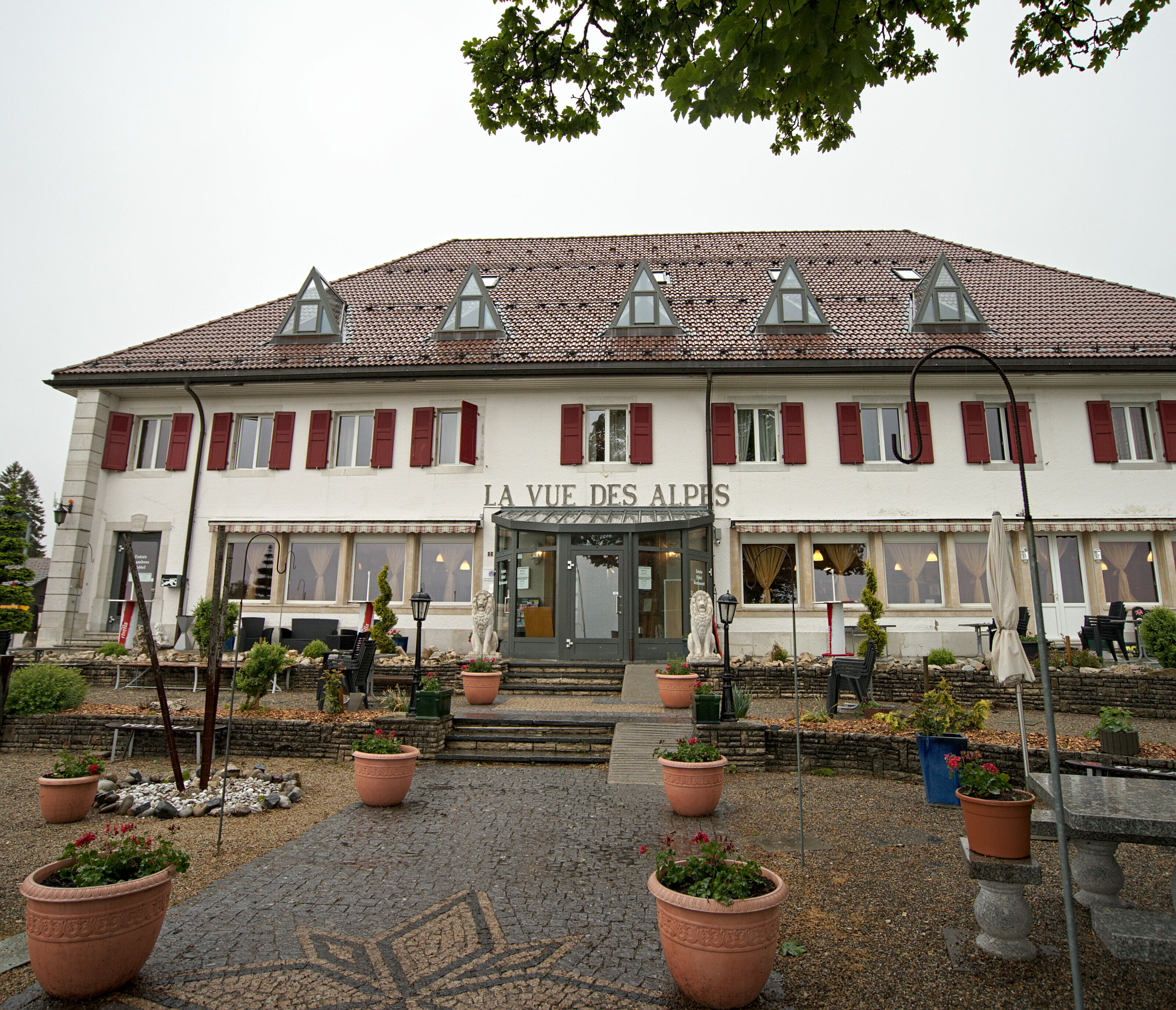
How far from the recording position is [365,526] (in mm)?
17406

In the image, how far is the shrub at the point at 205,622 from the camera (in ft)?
47.3

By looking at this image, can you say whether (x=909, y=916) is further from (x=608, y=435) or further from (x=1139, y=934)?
(x=608, y=435)

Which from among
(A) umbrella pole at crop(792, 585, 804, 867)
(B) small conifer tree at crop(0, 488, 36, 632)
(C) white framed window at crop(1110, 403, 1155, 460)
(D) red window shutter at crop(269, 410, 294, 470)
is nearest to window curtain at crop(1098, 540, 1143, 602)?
(C) white framed window at crop(1110, 403, 1155, 460)

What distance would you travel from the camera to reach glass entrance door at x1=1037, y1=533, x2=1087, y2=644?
52.7ft

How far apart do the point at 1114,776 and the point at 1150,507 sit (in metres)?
13.6

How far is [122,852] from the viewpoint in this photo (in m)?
4.01

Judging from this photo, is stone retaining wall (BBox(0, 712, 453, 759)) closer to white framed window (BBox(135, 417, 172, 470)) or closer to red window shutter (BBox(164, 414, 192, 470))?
red window shutter (BBox(164, 414, 192, 470))

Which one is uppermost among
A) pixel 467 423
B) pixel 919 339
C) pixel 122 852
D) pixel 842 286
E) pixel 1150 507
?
pixel 842 286

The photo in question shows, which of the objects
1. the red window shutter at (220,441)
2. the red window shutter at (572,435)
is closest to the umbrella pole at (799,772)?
the red window shutter at (572,435)

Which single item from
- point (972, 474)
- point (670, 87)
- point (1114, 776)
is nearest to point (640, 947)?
point (1114, 776)

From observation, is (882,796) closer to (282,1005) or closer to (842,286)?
(282,1005)

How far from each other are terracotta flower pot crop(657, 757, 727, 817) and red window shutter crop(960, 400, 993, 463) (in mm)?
12779

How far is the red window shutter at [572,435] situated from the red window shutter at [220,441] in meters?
8.36

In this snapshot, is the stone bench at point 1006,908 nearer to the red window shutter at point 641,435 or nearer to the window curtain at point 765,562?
the window curtain at point 765,562
